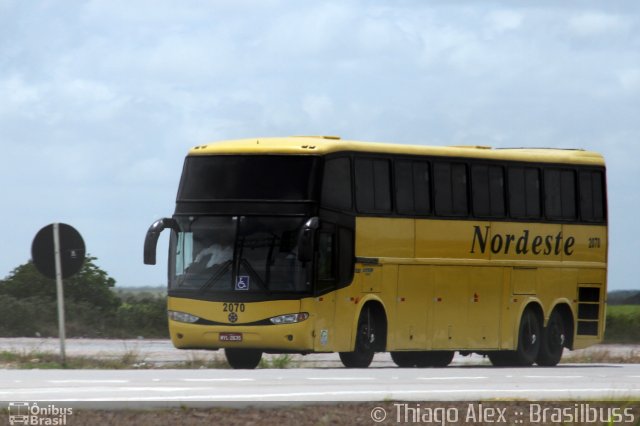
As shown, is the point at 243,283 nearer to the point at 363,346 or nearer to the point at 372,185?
the point at 363,346

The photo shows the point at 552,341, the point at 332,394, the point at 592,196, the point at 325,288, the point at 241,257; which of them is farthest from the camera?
the point at 592,196

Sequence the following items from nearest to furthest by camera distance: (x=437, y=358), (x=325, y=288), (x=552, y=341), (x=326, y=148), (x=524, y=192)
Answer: (x=325, y=288)
(x=326, y=148)
(x=524, y=192)
(x=437, y=358)
(x=552, y=341)

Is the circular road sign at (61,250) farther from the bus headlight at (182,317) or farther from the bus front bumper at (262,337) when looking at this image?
the bus front bumper at (262,337)

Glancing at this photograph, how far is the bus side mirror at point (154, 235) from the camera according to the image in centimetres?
2808

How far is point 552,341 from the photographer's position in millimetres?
33594

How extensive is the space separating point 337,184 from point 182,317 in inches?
134

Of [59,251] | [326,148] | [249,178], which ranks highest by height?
[326,148]

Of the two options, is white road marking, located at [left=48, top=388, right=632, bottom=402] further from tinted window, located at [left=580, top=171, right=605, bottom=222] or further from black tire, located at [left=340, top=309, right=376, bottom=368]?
tinted window, located at [left=580, top=171, right=605, bottom=222]

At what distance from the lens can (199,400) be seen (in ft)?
56.2

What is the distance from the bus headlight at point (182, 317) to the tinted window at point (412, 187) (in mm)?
4205

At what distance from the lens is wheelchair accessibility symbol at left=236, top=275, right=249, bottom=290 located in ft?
90.3

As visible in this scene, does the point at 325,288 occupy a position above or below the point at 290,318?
above

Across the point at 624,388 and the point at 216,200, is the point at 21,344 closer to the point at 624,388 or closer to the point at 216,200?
the point at 216,200

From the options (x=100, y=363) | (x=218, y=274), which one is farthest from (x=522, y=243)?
(x=100, y=363)
